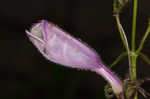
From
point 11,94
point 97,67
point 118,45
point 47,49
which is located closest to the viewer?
point 47,49

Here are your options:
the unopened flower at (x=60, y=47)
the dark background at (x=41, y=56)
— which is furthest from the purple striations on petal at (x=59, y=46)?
the dark background at (x=41, y=56)

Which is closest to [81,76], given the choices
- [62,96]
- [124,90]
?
[62,96]

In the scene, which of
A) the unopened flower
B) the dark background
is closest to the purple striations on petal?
the unopened flower

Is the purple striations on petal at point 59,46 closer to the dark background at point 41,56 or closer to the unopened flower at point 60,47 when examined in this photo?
the unopened flower at point 60,47

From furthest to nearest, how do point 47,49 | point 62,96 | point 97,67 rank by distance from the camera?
point 62,96, point 97,67, point 47,49

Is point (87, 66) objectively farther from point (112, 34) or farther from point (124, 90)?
point (112, 34)

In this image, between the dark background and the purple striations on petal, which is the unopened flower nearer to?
the purple striations on petal
